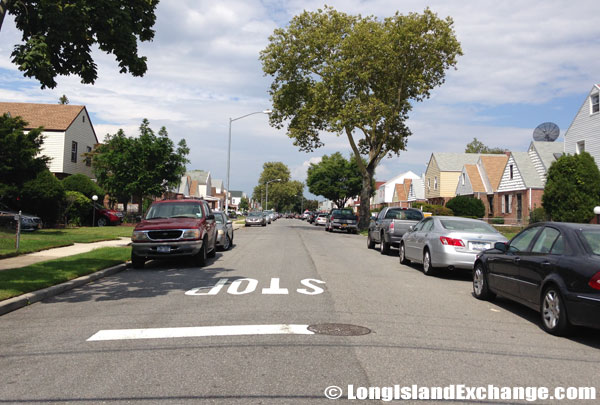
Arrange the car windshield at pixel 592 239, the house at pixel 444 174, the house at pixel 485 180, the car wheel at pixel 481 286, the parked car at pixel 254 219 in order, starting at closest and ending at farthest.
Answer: the car windshield at pixel 592 239, the car wheel at pixel 481 286, the house at pixel 485 180, the parked car at pixel 254 219, the house at pixel 444 174

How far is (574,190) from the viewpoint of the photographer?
2559cm

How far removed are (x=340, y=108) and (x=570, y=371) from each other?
108 ft

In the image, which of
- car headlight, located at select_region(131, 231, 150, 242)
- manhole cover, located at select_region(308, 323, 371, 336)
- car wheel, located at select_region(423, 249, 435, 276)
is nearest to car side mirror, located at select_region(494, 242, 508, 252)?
manhole cover, located at select_region(308, 323, 371, 336)

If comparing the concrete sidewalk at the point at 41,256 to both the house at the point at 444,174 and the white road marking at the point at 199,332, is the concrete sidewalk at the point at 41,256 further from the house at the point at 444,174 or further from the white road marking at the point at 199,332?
the house at the point at 444,174

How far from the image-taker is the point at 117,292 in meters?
9.39

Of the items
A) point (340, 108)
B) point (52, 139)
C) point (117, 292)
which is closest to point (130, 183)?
point (52, 139)

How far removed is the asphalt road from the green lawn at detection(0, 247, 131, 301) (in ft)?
1.70

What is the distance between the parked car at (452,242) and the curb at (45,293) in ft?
25.0

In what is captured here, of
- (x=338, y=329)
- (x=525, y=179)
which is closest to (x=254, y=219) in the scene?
(x=525, y=179)

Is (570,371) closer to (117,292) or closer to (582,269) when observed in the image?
(582,269)

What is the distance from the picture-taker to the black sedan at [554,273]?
19.6ft

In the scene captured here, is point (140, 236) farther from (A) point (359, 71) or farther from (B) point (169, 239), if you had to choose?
(A) point (359, 71)

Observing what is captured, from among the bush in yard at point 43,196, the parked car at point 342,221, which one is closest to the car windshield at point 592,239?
the bush in yard at point 43,196

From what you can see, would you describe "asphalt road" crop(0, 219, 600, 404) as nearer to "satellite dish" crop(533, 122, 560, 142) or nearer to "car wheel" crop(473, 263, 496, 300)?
"car wheel" crop(473, 263, 496, 300)
